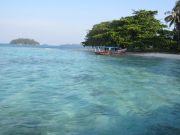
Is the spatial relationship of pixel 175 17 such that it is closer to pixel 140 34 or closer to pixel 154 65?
pixel 140 34

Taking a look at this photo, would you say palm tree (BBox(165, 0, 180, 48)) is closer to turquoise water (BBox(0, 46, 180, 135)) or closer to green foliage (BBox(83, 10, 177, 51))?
green foliage (BBox(83, 10, 177, 51))

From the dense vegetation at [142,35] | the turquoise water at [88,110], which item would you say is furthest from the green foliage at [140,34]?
the turquoise water at [88,110]

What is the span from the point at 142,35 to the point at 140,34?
2.60ft

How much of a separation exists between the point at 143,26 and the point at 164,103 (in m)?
57.6

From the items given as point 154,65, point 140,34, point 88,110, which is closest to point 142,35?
point 140,34

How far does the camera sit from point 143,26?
71500 mm

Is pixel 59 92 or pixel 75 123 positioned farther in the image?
pixel 59 92

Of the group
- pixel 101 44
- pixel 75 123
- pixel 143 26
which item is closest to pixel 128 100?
pixel 75 123

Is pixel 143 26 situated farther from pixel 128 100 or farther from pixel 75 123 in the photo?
pixel 75 123

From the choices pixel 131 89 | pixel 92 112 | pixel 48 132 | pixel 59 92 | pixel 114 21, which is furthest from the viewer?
pixel 114 21

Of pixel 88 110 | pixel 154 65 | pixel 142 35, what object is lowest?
pixel 154 65

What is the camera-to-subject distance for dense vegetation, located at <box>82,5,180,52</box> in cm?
6929

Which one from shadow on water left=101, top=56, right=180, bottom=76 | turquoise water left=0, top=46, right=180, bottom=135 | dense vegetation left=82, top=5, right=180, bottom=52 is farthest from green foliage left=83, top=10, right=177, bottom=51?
turquoise water left=0, top=46, right=180, bottom=135

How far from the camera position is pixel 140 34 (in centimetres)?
7006
